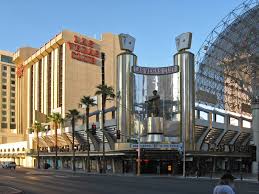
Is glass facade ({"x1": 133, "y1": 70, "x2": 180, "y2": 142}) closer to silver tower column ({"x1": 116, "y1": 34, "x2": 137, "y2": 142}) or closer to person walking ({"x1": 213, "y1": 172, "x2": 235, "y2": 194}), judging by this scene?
silver tower column ({"x1": 116, "y1": 34, "x2": 137, "y2": 142})

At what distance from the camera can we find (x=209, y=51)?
10419 centimetres

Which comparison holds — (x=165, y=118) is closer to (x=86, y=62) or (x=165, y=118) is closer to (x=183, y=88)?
(x=183, y=88)

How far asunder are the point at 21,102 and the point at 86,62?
4949 centimetres

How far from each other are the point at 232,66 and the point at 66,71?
67805mm

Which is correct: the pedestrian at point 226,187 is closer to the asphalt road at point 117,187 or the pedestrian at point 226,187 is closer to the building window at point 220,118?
the asphalt road at point 117,187

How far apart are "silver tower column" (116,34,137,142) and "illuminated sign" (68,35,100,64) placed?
221 feet

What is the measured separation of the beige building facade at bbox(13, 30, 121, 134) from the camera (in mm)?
154625

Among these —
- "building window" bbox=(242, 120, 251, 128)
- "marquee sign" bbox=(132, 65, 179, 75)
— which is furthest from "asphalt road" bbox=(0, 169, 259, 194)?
"building window" bbox=(242, 120, 251, 128)

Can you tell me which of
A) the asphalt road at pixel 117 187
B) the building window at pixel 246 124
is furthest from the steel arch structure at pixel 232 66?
the asphalt road at pixel 117 187

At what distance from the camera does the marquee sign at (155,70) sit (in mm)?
90125

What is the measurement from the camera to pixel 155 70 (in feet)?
302

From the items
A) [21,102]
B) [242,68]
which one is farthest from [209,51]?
[21,102]

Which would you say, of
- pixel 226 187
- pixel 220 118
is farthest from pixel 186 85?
pixel 226 187

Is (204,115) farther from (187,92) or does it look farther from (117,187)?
(117,187)
